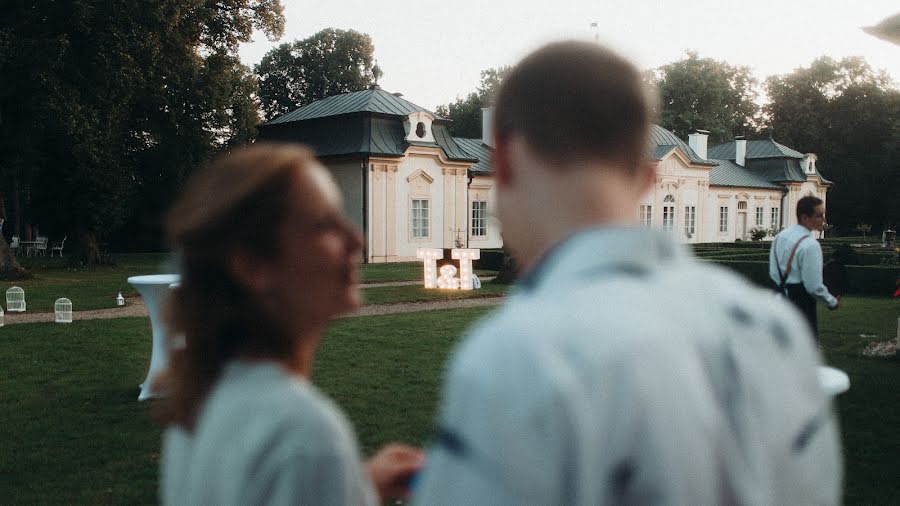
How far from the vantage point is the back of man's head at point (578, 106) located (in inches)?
42.8

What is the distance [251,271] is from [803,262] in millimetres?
7186

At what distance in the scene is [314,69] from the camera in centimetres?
5403

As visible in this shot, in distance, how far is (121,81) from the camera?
21.4 m

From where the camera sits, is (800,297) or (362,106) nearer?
(800,297)

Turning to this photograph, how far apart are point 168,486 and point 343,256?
21.8 inches

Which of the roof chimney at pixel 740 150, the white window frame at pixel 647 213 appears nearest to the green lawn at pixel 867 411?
the white window frame at pixel 647 213

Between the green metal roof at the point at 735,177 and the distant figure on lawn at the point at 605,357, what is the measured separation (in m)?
44.7

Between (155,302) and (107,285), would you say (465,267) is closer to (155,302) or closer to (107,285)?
(107,285)

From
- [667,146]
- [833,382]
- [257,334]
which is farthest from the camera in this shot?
[667,146]

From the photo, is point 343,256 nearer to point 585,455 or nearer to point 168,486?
point 168,486

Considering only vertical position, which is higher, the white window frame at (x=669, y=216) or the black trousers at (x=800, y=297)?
the white window frame at (x=669, y=216)

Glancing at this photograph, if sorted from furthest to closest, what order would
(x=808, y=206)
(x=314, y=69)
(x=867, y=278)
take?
(x=314, y=69) → (x=867, y=278) → (x=808, y=206)

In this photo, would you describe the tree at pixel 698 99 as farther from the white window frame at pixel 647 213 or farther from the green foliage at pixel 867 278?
the green foliage at pixel 867 278

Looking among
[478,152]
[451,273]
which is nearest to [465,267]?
[451,273]
